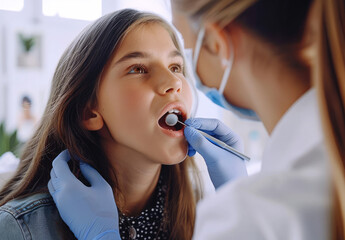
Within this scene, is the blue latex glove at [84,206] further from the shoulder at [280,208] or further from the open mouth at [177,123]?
the shoulder at [280,208]

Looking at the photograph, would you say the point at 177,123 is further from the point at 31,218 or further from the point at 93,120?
the point at 31,218

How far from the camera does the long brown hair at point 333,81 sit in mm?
445

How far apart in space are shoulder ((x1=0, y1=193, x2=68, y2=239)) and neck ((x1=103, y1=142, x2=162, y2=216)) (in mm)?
223

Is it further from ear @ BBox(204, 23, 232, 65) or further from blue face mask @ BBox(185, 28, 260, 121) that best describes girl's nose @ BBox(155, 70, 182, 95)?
ear @ BBox(204, 23, 232, 65)

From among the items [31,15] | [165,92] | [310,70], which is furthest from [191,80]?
[31,15]

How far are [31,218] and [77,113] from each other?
1.11 ft

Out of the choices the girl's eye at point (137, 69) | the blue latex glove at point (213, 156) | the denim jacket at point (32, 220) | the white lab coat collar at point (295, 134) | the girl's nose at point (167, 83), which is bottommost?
the denim jacket at point (32, 220)

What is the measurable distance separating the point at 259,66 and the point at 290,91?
0.06 metres

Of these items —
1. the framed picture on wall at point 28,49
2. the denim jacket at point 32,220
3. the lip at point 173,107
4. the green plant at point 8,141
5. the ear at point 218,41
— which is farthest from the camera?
the framed picture on wall at point 28,49

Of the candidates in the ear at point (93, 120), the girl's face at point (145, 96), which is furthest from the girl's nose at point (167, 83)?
the ear at point (93, 120)

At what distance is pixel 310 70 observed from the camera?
52cm

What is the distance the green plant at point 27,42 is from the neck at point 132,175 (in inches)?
39.8

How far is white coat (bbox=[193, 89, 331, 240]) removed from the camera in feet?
1.55

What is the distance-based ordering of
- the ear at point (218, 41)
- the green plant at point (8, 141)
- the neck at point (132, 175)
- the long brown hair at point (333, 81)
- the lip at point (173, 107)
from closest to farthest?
1. the long brown hair at point (333, 81)
2. the ear at point (218, 41)
3. the lip at point (173, 107)
4. the neck at point (132, 175)
5. the green plant at point (8, 141)
